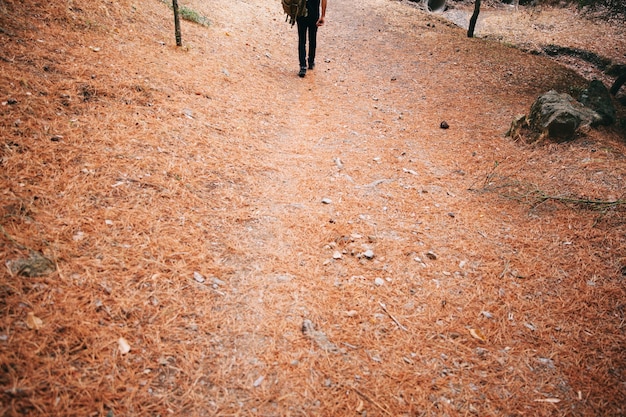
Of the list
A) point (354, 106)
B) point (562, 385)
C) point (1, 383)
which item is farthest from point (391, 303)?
point (354, 106)

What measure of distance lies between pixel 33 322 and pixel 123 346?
1.76 feet

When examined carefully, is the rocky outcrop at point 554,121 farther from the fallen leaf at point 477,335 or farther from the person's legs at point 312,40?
the person's legs at point 312,40

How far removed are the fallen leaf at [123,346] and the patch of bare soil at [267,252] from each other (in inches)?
0.6

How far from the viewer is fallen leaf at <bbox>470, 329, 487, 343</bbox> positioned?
2299 millimetres

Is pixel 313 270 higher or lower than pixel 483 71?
lower

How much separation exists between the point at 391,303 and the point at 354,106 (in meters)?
5.03

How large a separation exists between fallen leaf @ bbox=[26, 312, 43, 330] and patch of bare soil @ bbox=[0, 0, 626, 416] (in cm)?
1

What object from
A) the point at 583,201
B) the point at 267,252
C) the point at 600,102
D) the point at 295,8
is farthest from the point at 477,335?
the point at 295,8

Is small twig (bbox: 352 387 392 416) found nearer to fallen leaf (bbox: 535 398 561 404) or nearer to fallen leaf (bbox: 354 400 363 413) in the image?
fallen leaf (bbox: 354 400 363 413)

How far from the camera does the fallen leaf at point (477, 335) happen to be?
2.30 m

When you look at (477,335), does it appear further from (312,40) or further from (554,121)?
(312,40)

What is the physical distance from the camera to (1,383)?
A: 1468mm

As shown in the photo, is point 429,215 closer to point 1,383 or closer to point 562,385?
point 562,385

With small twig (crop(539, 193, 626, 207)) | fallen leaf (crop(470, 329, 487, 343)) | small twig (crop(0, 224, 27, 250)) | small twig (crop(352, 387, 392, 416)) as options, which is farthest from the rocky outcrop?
small twig (crop(0, 224, 27, 250))
